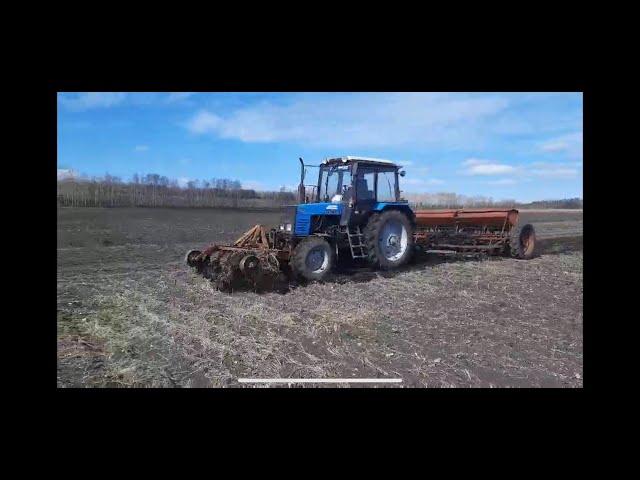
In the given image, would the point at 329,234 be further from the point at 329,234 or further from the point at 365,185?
the point at 365,185

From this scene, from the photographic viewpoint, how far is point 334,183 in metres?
6.55

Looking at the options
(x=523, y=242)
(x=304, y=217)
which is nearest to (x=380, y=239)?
(x=304, y=217)

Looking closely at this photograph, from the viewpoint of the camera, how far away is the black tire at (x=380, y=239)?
21.5 ft

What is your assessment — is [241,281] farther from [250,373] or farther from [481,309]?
[481,309]

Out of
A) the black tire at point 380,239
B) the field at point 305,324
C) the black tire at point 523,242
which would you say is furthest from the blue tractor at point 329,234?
the black tire at point 523,242

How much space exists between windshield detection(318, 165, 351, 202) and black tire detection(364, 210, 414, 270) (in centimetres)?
67

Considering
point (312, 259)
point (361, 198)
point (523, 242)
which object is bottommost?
point (312, 259)

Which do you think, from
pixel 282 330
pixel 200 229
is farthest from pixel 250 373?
pixel 200 229

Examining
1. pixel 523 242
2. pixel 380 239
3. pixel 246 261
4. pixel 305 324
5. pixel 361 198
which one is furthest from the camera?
pixel 523 242

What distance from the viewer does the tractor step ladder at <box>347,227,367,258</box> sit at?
648 centimetres

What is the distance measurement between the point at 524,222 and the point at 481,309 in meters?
4.56

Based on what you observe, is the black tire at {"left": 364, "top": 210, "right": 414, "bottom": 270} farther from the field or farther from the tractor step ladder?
the field

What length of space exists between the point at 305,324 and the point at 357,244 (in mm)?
2475

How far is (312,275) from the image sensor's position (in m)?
5.84
